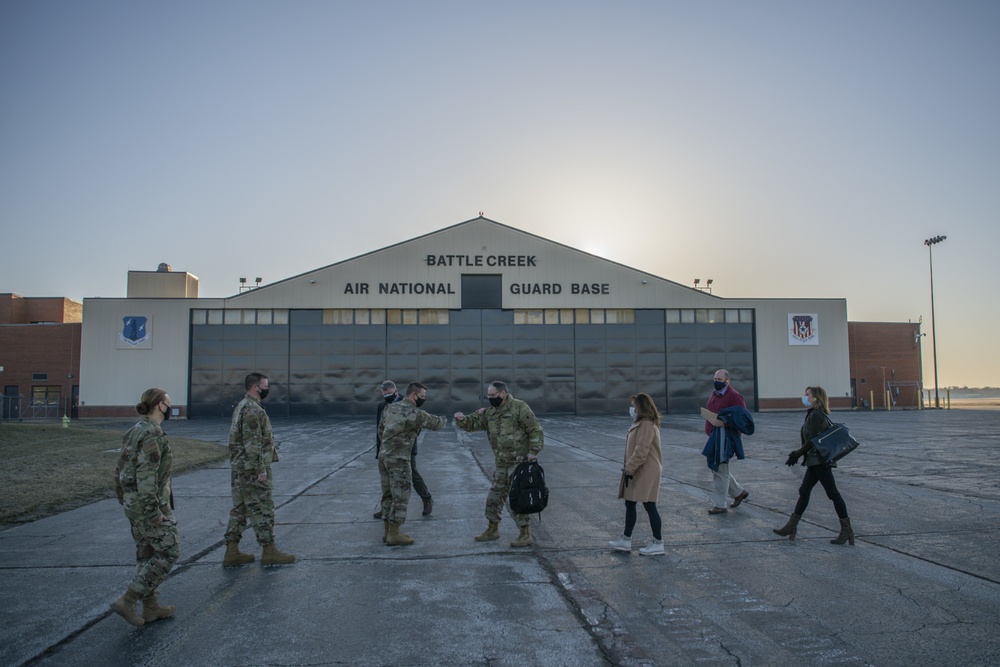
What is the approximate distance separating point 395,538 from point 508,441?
172cm

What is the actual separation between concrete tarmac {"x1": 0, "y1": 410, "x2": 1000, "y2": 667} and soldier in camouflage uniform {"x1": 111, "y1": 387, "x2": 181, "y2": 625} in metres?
0.27

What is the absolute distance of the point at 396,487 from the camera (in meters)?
7.48

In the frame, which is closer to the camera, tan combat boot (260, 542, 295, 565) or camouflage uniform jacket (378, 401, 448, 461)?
tan combat boot (260, 542, 295, 565)

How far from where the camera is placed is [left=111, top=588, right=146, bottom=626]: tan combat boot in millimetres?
5031

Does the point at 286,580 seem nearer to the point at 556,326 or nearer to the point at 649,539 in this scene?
the point at 649,539

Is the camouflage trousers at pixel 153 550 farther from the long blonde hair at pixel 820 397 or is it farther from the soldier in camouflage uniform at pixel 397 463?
the long blonde hair at pixel 820 397

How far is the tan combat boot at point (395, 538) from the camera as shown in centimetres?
756

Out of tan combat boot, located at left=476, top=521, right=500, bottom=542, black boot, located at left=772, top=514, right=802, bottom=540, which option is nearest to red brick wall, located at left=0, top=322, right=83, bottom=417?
tan combat boot, located at left=476, top=521, right=500, bottom=542

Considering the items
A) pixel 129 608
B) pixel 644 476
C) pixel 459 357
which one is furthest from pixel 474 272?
pixel 129 608

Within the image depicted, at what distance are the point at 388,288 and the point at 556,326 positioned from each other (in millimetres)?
10315

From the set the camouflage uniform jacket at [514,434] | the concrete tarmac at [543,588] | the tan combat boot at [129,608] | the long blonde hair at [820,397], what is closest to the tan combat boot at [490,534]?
the concrete tarmac at [543,588]

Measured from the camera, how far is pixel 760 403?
135 ft

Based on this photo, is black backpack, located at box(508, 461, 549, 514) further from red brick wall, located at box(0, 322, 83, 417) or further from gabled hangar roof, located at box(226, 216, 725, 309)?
red brick wall, located at box(0, 322, 83, 417)

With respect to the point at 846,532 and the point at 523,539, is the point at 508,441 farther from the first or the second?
the point at 846,532
